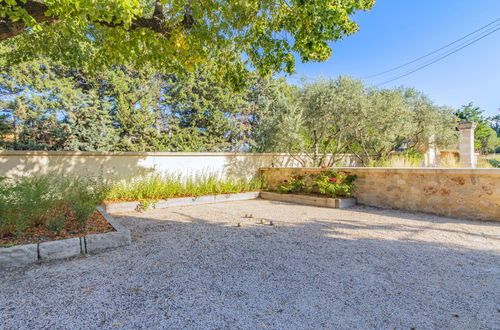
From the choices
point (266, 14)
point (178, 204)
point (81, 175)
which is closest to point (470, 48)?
point (266, 14)

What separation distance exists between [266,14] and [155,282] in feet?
17.5

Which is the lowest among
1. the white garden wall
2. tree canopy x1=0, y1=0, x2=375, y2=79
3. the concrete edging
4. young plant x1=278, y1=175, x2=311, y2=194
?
the concrete edging

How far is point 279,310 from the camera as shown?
6.08 feet

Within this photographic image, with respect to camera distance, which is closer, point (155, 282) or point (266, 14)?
point (155, 282)

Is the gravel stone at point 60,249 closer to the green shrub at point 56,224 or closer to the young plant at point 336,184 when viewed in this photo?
the green shrub at point 56,224

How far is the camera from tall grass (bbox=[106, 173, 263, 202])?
21.0ft

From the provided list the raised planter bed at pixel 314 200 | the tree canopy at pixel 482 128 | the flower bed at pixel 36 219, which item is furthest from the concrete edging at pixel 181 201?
the tree canopy at pixel 482 128

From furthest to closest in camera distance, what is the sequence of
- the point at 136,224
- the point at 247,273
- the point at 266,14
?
the point at 266,14 → the point at 136,224 → the point at 247,273

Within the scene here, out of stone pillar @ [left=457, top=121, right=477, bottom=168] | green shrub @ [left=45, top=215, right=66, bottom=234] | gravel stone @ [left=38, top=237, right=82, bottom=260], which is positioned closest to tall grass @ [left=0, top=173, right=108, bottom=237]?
green shrub @ [left=45, top=215, right=66, bottom=234]

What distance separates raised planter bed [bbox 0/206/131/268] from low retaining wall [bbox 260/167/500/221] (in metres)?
5.55

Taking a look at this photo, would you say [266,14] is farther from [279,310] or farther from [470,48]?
[470,48]

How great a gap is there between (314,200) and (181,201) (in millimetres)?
3580

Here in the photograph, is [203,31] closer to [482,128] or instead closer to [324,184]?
[324,184]

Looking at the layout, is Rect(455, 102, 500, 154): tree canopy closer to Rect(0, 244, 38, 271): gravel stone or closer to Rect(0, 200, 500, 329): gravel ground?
Rect(0, 200, 500, 329): gravel ground
